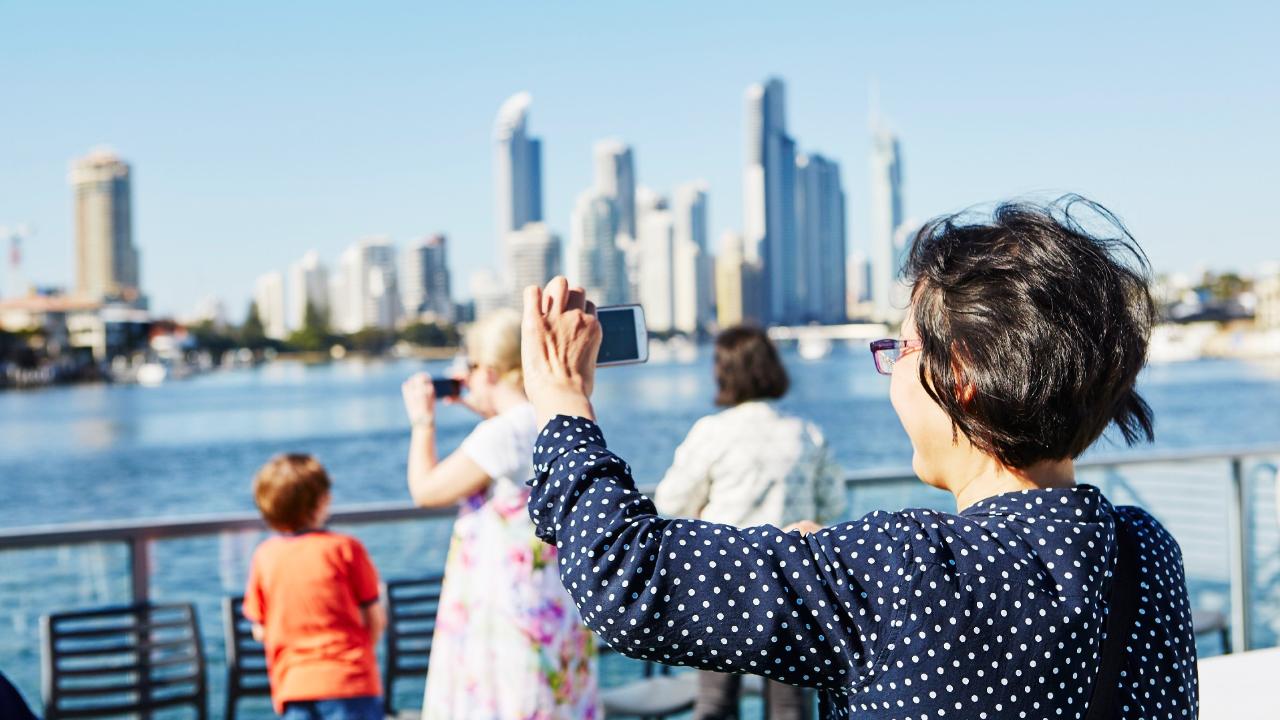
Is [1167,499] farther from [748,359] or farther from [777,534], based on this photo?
[777,534]

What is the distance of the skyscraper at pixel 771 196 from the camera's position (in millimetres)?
149625

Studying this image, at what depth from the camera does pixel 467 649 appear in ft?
9.44

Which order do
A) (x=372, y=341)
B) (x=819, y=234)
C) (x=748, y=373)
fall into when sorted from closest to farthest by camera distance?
(x=748, y=373) < (x=372, y=341) < (x=819, y=234)

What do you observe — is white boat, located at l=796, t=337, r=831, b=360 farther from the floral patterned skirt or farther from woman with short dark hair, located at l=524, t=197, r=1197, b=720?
woman with short dark hair, located at l=524, t=197, r=1197, b=720

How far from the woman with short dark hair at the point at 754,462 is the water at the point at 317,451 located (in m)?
1.24

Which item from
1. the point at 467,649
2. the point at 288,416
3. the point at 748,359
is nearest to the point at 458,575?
the point at 467,649

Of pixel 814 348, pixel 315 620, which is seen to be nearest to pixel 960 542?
pixel 315 620

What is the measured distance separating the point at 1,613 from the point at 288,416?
6765cm

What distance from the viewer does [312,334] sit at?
437 ft

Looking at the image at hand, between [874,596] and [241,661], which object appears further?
[241,661]

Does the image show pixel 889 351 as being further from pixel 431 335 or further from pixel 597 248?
pixel 597 248

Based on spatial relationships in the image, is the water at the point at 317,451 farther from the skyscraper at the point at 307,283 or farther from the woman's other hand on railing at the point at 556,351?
the skyscraper at the point at 307,283

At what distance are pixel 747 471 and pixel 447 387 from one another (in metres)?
0.86

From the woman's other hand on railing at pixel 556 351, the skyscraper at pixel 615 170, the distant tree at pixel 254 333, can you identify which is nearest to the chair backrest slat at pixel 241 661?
the woman's other hand on railing at pixel 556 351
